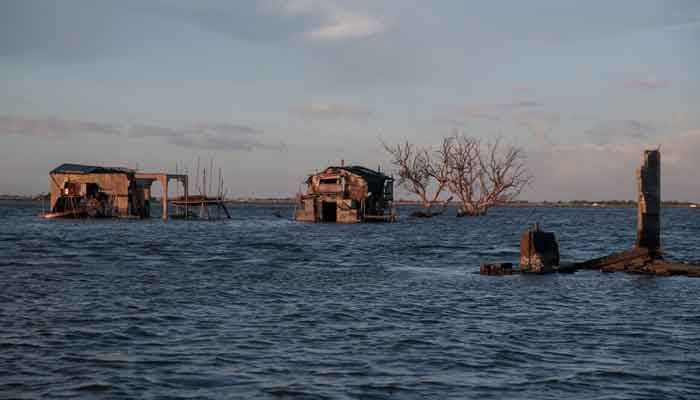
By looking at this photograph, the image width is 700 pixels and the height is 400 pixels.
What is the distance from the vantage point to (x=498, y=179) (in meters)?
114

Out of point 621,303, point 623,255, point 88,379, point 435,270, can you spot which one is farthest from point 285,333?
point 623,255

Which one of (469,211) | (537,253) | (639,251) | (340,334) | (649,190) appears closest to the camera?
(340,334)

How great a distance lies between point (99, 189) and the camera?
7875 cm

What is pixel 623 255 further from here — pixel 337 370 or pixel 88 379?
pixel 88 379

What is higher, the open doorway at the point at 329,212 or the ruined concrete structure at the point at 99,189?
the ruined concrete structure at the point at 99,189

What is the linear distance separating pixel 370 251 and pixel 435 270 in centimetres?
1164

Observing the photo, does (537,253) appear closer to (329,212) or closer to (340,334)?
(340,334)

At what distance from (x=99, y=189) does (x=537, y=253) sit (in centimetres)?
6161

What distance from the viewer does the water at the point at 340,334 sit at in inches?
402

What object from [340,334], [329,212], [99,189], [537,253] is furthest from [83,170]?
[340,334]

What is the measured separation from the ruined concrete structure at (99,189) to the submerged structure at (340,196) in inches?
530

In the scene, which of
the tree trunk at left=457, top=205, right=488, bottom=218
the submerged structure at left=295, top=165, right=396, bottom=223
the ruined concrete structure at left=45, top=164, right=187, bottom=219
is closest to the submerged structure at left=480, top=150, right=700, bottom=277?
the submerged structure at left=295, top=165, right=396, bottom=223

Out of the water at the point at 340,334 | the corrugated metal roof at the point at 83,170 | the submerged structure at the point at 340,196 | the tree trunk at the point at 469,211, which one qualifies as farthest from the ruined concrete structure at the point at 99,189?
the tree trunk at the point at 469,211

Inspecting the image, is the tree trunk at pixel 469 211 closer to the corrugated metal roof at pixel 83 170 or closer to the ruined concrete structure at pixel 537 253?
the corrugated metal roof at pixel 83 170
